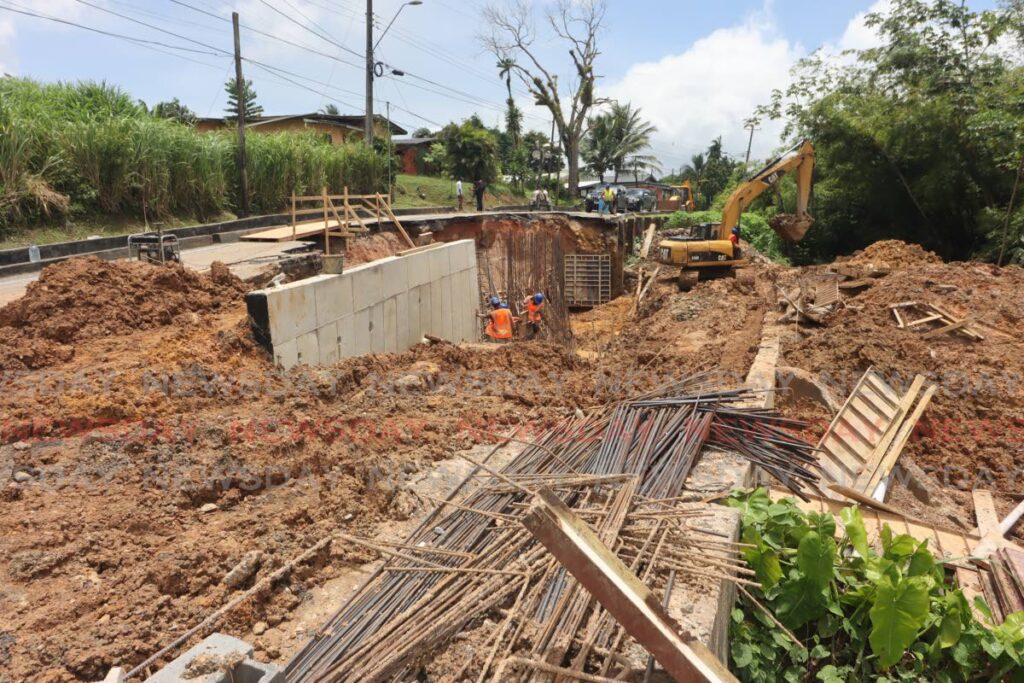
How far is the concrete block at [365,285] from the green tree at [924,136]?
52.6 feet

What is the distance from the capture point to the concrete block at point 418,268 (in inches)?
485

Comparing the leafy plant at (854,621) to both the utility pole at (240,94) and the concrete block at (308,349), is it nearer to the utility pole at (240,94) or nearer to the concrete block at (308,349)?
the concrete block at (308,349)

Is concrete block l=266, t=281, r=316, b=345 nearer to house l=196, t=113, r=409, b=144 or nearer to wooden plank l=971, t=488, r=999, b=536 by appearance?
wooden plank l=971, t=488, r=999, b=536

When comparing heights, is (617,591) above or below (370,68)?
below

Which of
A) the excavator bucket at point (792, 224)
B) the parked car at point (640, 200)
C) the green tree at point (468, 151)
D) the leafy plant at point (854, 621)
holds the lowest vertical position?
the leafy plant at point (854, 621)

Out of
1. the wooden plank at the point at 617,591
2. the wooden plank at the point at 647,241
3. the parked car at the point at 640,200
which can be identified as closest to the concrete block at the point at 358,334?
the wooden plank at the point at 617,591

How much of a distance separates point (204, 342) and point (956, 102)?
21141 millimetres

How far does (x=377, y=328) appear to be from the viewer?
11.0 meters

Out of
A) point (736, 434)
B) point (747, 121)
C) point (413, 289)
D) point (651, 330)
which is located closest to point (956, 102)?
point (747, 121)

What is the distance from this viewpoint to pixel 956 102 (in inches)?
724

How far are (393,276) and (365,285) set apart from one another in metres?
1.21

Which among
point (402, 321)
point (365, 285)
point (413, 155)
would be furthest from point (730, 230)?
point (413, 155)

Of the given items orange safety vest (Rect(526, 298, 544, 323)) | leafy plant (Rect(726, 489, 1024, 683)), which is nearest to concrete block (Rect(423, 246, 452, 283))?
orange safety vest (Rect(526, 298, 544, 323))

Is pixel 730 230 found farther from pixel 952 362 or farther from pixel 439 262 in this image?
pixel 952 362
